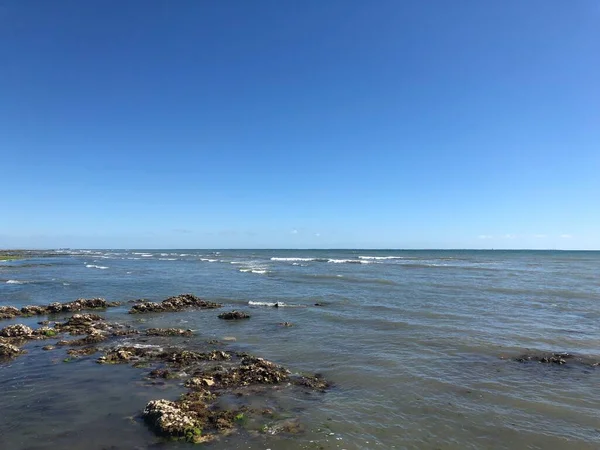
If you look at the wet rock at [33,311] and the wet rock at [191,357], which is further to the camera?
the wet rock at [33,311]

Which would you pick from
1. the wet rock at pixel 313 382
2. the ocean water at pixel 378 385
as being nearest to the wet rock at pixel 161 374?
the ocean water at pixel 378 385

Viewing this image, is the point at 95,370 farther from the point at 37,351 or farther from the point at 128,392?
the point at 37,351

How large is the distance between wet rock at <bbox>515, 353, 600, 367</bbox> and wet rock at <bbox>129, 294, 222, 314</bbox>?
1690 cm

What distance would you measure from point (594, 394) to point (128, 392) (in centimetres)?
1210

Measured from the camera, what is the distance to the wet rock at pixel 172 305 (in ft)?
71.0

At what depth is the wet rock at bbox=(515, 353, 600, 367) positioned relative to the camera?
41.5ft

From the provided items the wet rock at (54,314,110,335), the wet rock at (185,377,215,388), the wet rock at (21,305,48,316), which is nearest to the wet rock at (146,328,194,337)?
the wet rock at (54,314,110,335)

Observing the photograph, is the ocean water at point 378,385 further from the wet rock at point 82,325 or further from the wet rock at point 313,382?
the wet rock at point 82,325

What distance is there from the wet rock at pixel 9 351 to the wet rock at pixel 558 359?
55.2ft

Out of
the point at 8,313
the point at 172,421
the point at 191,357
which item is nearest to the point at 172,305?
the point at 8,313

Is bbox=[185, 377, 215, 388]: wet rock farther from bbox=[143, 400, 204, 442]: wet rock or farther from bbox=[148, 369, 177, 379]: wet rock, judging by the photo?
bbox=[143, 400, 204, 442]: wet rock

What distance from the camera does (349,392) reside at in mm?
10055

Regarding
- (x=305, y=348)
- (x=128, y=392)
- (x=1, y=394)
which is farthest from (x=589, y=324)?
(x=1, y=394)

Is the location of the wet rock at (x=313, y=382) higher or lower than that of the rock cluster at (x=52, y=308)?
lower
